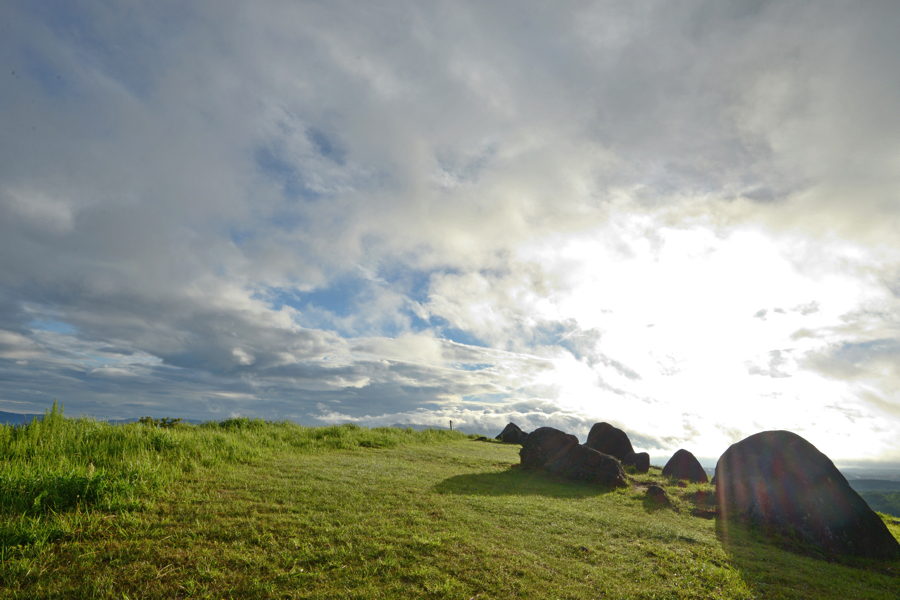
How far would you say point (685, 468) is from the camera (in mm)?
25859

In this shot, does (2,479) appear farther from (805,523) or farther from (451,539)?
(805,523)

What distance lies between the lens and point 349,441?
76.0 ft

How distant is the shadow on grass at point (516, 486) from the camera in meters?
15.5

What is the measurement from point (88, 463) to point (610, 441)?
1176 inches

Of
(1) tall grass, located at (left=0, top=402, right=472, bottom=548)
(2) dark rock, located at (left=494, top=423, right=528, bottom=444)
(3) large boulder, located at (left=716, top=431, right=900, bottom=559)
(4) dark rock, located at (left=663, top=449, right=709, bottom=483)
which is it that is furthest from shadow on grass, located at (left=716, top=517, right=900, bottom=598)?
(2) dark rock, located at (left=494, top=423, right=528, bottom=444)

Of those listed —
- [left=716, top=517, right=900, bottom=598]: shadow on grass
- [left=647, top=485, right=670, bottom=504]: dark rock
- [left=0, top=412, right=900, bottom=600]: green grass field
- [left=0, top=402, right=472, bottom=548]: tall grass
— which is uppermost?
[left=0, top=402, right=472, bottom=548]: tall grass

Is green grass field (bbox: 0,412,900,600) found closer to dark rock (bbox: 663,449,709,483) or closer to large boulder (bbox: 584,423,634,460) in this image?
A: dark rock (bbox: 663,449,709,483)

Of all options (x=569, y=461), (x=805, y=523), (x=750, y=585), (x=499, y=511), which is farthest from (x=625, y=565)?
(x=569, y=461)

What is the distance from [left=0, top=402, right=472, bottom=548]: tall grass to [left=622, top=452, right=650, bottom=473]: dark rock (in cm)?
2004

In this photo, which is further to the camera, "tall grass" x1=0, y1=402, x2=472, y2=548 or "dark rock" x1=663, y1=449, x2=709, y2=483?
"dark rock" x1=663, y1=449, x2=709, y2=483

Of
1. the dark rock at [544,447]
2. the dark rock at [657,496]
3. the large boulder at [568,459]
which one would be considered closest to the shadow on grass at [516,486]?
the large boulder at [568,459]

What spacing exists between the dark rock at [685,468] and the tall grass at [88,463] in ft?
70.3

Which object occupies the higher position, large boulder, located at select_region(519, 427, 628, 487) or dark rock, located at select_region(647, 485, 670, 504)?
large boulder, located at select_region(519, 427, 628, 487)

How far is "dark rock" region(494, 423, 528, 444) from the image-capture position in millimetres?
42938
